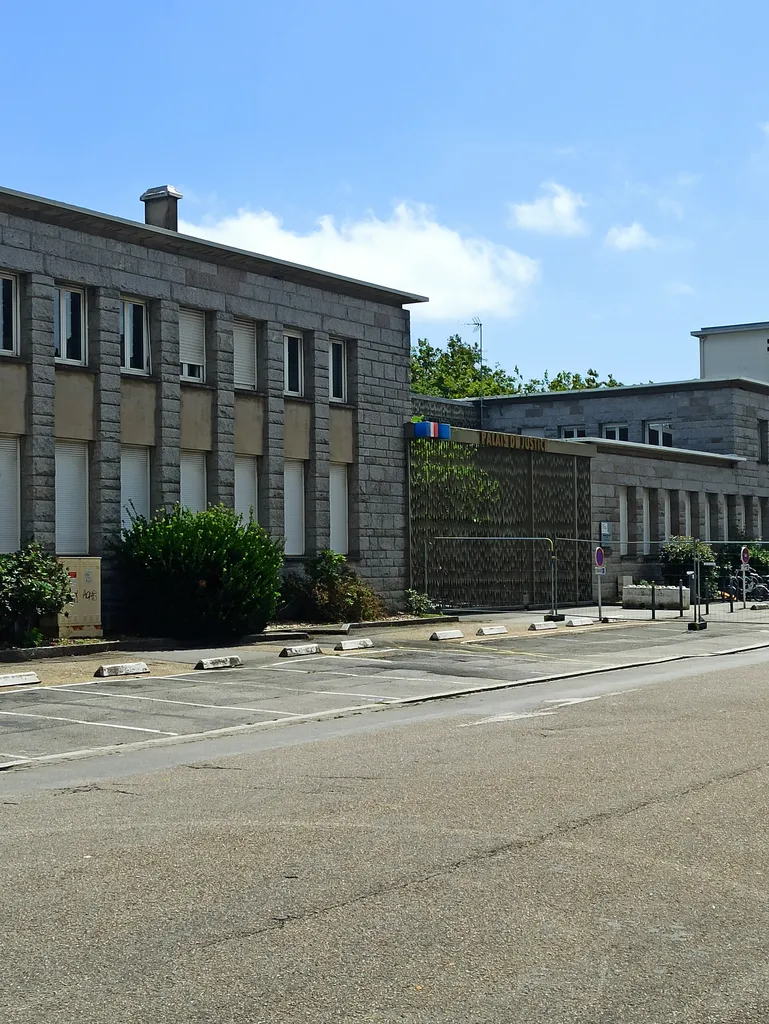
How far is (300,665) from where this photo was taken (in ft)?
66.6

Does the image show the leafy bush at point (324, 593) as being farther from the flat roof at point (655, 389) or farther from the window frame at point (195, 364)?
the flat roof at point (655, 389)

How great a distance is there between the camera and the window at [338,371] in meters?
30.9

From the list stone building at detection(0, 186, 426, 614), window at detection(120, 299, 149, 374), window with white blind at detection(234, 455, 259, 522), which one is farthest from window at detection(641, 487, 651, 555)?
window at detection(120, 299, 149, 374)

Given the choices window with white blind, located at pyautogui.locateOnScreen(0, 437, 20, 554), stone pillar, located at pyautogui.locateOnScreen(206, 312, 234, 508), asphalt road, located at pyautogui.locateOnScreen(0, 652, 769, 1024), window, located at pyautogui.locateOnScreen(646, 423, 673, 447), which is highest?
window, located at pyautogui.locateOnScreen(646, 423, 673, 447)

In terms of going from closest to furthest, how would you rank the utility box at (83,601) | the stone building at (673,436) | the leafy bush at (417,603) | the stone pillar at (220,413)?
the utility box at (83,601) → the stone pillar at (220,413) → the leafy bush at (417,603) → the stone building at (673,436)

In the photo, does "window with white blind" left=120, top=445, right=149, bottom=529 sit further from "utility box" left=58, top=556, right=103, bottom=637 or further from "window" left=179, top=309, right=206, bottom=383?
"utility box" left=58, top=556, right=103, bottom=637

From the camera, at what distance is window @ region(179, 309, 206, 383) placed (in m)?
27.0

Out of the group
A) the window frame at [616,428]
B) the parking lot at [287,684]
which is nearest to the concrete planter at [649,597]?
the parking lot at [287,684]

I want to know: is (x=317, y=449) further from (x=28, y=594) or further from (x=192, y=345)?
(x=28, y=594)

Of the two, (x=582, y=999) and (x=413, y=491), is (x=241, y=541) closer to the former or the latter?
(x=413, y=491)

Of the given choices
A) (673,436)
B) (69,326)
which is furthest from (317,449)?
(673,436)

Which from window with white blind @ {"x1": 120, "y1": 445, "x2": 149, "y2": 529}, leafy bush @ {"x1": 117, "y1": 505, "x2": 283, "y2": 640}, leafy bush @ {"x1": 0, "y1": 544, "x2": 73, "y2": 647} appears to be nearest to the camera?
leafy bush @ {"x1": 0, "y1": 544, "x2": 73, "y2": 647}

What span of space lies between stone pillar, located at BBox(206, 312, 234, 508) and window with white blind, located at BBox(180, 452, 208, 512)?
0.17 metres

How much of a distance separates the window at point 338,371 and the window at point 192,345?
13.7 feet
